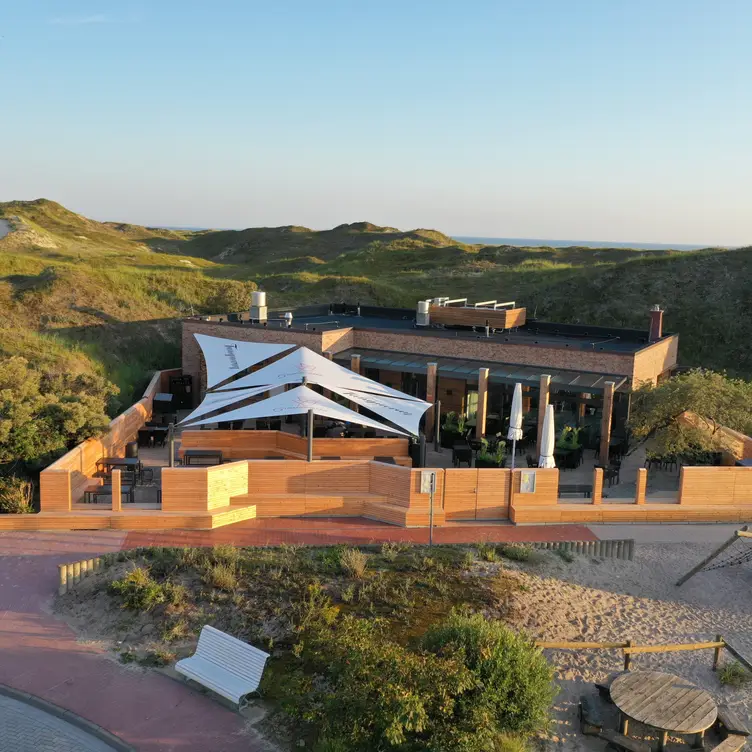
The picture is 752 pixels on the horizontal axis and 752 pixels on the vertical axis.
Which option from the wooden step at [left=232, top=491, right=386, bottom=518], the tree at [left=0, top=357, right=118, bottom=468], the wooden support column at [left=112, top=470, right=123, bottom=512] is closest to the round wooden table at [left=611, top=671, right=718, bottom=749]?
the wooden step at [left=232, top=491, right=386, bottom=518]

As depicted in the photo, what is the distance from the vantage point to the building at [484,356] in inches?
824

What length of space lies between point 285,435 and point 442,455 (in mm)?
4414

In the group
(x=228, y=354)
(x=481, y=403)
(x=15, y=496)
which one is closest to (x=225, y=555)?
(x=15, y=496)

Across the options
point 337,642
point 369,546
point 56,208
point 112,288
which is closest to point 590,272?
point 112,288

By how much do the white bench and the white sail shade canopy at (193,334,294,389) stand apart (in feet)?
30.8

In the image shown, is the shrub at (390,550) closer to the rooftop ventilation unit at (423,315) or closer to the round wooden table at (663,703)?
the round wooden table at (663,703)

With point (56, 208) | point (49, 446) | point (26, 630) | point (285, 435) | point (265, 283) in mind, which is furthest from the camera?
point (56, 208)

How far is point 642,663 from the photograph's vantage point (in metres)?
11.6

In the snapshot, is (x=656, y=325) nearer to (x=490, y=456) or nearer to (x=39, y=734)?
(x=490, y=456)

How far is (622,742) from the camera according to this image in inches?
376

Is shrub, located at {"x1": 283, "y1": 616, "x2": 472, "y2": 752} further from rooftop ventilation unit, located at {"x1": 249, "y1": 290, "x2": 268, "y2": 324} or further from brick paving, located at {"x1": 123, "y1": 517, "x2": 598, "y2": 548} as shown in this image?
rooftop ventilation unit, located at {"x1": 249, "y1": 290, "x2": 268, "y2": 324}

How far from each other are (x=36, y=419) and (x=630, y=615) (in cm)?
1303

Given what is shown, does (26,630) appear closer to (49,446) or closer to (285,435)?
(49,446)

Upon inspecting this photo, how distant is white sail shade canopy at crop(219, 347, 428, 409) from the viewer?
1850 centimetres
